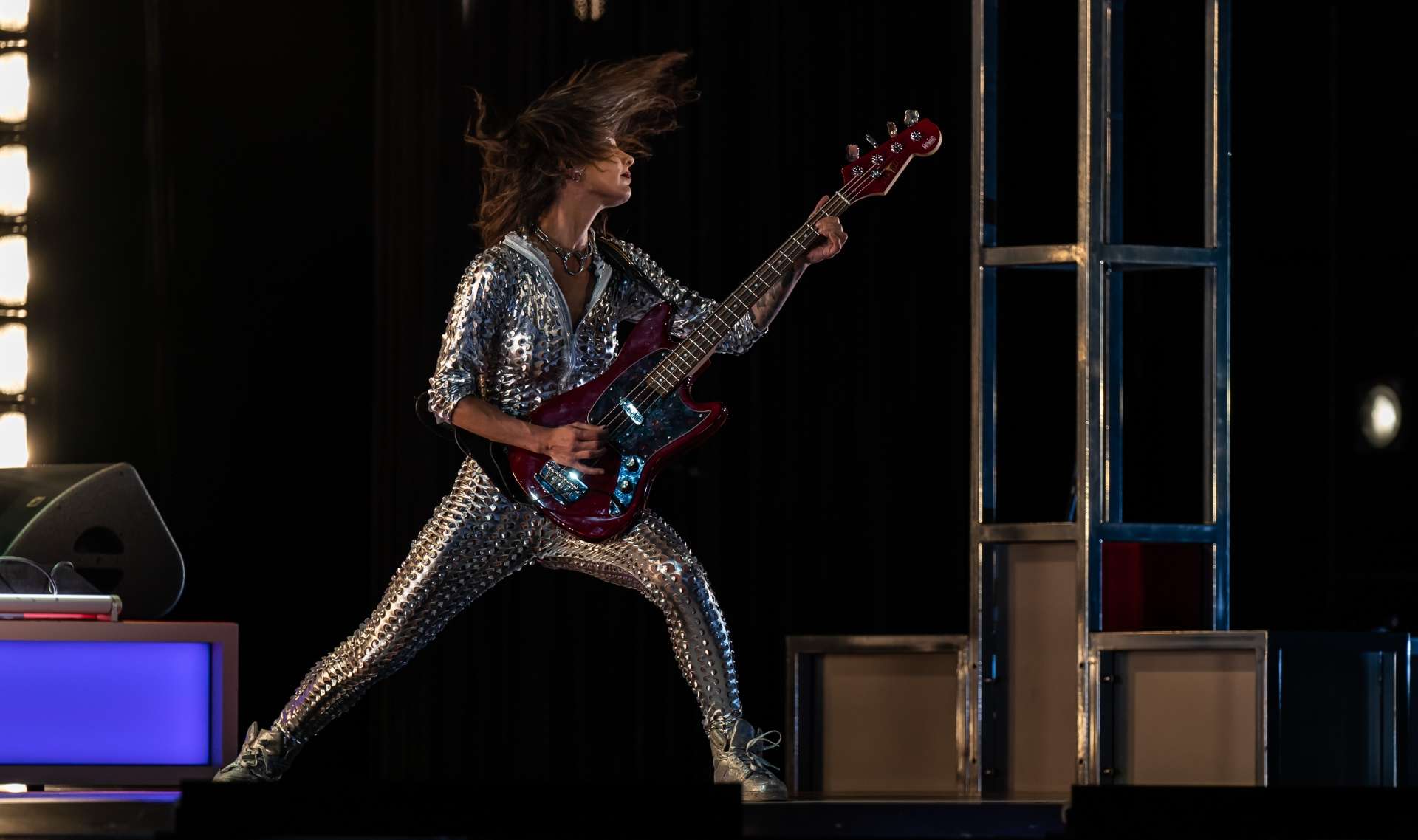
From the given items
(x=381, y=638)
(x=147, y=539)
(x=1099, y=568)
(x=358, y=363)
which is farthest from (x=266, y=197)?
(x=1099, y=568)

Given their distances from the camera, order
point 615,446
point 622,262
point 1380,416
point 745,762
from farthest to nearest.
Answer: point 1380,416
point 622,262
point 615,446
point 745,762

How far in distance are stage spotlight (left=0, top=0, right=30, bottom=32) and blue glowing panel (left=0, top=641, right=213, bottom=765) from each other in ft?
7.81

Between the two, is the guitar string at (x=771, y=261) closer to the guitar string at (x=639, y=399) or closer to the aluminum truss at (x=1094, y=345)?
the guitar string at (x=639, y=399)

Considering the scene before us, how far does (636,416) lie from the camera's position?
420cm

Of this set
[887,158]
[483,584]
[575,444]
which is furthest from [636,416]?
[887,158]

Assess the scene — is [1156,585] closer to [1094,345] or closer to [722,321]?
[1094,345]

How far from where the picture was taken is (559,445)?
13.5 ft

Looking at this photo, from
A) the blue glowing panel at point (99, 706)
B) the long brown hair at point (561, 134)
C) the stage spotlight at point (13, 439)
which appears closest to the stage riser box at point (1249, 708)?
the long brown hair at point (561, 134)

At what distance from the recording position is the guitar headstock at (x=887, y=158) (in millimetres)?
4328

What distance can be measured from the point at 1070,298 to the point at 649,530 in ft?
6.41

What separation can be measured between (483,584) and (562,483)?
301 millimetres

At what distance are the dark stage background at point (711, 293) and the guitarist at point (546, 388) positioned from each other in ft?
4.55

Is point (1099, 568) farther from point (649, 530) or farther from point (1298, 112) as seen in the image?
point (1298, 112)

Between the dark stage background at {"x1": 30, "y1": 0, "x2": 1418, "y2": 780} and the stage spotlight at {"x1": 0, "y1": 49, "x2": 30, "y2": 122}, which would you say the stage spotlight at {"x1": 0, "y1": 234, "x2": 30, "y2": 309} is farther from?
the stage spotlight at {"x1": 0, "y1": 49, "x2": 30, "y2": 122}
